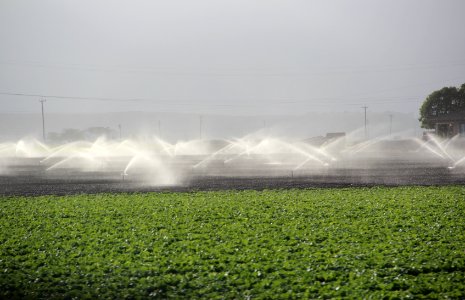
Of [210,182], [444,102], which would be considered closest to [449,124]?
[444,102]

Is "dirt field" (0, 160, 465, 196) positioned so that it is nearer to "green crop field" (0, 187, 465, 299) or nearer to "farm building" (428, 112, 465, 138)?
"green crop field" (0, 187, 465, 299)

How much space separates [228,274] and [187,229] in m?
6.15

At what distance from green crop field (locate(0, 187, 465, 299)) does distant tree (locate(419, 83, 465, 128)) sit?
99385 mm

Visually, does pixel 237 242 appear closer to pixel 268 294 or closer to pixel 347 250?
pixel 347 250

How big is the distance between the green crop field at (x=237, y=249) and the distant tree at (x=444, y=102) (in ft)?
326

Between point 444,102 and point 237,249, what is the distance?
115 meters

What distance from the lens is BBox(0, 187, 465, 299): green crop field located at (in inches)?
495

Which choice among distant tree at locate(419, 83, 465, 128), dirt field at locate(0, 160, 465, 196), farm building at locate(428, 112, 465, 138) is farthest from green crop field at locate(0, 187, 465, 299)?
distant tree at locate(419, 83, 465, 128)

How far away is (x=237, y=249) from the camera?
16.1 metres

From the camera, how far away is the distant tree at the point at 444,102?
117m

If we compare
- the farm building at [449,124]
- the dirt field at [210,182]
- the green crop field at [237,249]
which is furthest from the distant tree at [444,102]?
the green crop field at [237,249]

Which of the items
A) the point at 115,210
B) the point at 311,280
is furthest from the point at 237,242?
the point at 115,210

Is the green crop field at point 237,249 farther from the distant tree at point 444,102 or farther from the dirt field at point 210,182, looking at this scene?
the distant tree at point 444,102

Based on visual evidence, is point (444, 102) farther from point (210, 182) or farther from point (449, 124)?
point (210, 182)
